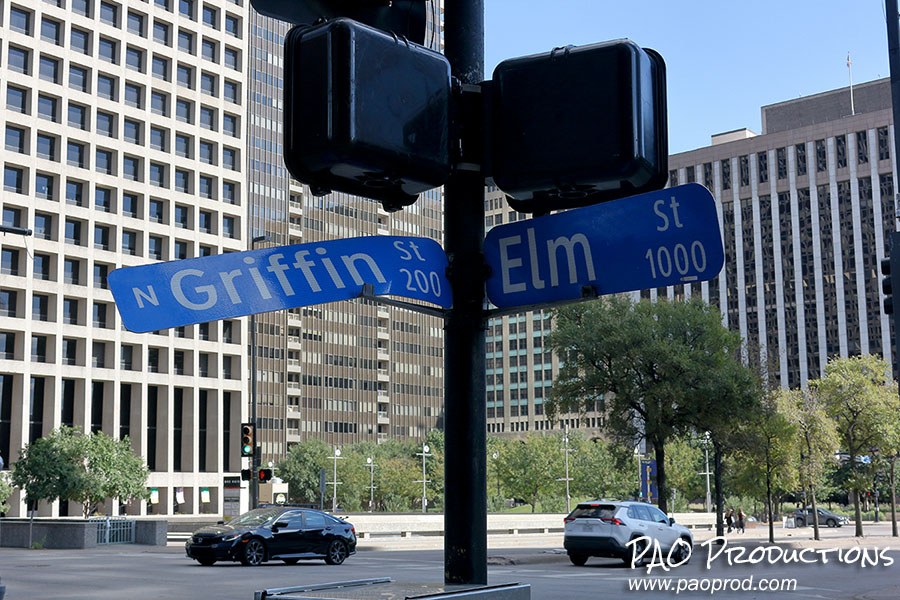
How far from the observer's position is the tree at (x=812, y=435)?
1860 inches

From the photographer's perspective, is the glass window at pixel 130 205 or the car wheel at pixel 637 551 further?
the glass window at pixel 130 205

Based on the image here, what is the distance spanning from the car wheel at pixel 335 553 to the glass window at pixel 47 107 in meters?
60.1

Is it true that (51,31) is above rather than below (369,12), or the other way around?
A: above

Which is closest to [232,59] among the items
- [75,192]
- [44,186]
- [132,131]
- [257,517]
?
[132,131]

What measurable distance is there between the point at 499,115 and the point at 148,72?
88.6 m

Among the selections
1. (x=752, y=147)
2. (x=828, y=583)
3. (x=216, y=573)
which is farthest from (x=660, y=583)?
(x=752, y=147)

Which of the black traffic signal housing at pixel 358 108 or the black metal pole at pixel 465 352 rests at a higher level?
the black traffic signal housing at pixel 358 108

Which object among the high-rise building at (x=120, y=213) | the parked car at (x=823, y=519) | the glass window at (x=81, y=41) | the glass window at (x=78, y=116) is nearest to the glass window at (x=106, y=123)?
the high-rise building at (x=120, y=213)

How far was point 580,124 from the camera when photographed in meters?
2.81

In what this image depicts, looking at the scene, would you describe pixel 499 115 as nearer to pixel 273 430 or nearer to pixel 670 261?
pixel 670 261

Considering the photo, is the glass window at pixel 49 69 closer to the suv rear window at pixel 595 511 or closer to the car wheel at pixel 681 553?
the suv rear window at pixel 595 511

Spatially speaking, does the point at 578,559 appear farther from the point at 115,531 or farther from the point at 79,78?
the point at 79,78

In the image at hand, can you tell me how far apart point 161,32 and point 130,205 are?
51.3 ft

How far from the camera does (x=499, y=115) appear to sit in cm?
298
